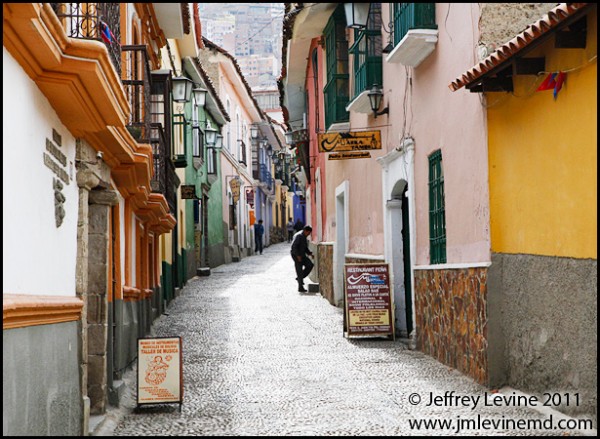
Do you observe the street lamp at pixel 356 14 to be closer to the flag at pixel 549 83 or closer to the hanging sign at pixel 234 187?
the flag at pixel 549 83

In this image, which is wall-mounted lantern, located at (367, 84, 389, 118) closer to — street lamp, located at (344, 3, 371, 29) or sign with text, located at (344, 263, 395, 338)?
sign with text, located at (344, 263, 395, 338)

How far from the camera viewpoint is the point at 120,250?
961 centimetres

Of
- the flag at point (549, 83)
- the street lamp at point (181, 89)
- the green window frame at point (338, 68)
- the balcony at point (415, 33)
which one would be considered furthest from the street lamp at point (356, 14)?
the street lamp at point (181, 89)

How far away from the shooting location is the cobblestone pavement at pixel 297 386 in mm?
6969

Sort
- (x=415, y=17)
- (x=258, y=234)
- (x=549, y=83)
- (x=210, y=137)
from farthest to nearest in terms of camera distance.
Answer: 1. (x=258, y=234)
2. (x=210, y=137)
3. (x=415, y=17)
4. (x=549, y=83)

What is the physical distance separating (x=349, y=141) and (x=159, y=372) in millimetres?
6142

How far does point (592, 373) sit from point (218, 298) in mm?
13311

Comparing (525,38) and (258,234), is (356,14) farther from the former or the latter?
Result: (258,234)

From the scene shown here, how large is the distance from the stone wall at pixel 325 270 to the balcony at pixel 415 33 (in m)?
7.94

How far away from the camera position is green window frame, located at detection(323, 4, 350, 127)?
16344mm

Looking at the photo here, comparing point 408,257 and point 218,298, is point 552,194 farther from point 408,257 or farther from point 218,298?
point 218,298

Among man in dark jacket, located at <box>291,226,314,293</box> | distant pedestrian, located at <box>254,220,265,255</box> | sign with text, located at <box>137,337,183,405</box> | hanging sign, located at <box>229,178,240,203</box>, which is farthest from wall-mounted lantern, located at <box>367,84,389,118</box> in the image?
distant pedestrian, located at <box>254,220,265,255</box>

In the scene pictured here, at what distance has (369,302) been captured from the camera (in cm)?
1247

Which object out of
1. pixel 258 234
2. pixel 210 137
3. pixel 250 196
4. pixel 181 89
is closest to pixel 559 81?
pixel 181 89
